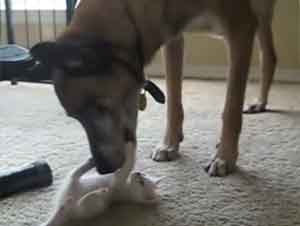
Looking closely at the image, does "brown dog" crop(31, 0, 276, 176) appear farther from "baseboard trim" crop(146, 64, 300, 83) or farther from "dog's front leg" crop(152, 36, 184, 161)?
"baseboard trim" crop(146, 64, 300, 83)

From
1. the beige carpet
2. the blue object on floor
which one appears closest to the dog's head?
the beige carpet

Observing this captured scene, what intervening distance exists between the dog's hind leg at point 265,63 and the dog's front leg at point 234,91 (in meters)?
0.61

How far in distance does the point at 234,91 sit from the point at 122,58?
0.43 metres

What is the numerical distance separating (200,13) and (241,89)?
23cm

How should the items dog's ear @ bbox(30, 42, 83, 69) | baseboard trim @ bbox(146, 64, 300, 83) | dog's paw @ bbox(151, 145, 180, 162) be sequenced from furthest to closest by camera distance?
1. baseboard trim @ bbox(146, 64, 300, 83)
2. dog's paw @ bbox(151, 145, 180, 162)
3. dog's ear @ bbox(30, 42, 83, 69)

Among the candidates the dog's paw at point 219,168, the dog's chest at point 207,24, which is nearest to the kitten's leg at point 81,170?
the dog's paw at point 219,168

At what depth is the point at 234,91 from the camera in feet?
5.11

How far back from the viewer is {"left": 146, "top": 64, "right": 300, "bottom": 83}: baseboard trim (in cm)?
276

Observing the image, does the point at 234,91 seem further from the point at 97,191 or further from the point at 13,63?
the point at 13,63

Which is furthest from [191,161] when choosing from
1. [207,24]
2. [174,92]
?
[207,24]

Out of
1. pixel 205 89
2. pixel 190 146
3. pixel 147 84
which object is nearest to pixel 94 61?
pixel 147 84

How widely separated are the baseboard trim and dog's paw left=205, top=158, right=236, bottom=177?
4.10 ft

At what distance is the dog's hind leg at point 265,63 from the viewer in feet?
7.13

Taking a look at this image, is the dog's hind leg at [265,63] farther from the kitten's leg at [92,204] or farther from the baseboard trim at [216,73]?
the kitten's leg at [92,204]
